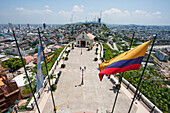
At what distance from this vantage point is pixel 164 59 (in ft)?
288

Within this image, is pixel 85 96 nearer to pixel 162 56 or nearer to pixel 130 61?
pixel 130 61

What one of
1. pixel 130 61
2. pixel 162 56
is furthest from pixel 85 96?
pixel 162 56

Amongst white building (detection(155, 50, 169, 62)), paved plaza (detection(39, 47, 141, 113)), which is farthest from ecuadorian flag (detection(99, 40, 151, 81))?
white building (detection(155, 50, 169, 62))

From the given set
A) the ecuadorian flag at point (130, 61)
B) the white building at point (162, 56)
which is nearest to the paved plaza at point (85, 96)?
the ecuadorian flag at point (130, 61)

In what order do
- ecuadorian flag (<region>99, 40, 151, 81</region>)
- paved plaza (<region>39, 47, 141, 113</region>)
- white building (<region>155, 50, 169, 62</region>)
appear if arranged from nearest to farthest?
ecuadorian flag (<region>99, 40, 151, 81</region>)
paved plaza (<region>39, 47, 141, 113</region>)
white building (<region>155, 50, 169, 62</region>)

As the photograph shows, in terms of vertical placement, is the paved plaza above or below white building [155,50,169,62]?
above

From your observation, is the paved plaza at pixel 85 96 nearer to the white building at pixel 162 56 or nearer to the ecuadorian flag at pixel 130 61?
the ecuadorian flag at pixel 130 61

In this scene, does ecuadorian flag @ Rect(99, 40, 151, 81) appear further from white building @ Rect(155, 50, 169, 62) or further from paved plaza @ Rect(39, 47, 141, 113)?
white building @ Rect(155, 50, 169, 62)

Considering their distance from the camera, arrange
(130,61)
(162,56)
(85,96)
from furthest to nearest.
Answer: (162,56) < (85,96) < (130,61)

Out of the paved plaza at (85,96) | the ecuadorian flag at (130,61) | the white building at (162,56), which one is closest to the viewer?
the ecuadorian flag at (130,61)

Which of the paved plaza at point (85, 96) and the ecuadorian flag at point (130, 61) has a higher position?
the ecuadorian flag at point (130, 61)

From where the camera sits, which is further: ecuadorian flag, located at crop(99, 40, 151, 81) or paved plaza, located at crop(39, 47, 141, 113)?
paved plaza, located at crop(39, 47, 141, 113)

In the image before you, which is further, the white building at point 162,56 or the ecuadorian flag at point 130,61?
the white building at point 162,56

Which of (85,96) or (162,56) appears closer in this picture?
(85,96)
